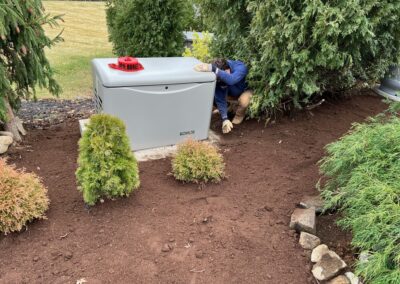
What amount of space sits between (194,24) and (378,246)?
24.7ft

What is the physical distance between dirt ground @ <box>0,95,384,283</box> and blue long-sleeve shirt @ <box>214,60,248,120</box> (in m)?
0.95

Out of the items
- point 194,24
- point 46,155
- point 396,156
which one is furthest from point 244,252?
point 194,24

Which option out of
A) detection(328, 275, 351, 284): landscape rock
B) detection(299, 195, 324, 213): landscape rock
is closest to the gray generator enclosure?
detection(299, 195, 324, 213): landscape rock

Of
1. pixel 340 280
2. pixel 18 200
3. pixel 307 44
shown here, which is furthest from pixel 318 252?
pixel 307 44

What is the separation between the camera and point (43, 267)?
2.66m

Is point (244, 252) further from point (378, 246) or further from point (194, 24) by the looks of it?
point (194, 24)

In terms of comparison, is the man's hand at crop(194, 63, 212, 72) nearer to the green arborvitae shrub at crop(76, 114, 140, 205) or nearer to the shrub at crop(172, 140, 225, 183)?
the shrub at crop(172, 140, 225, 183)

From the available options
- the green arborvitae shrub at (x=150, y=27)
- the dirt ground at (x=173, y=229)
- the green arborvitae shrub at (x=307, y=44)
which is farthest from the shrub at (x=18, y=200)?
the green arborvitae shrub at (x=150, y=27)

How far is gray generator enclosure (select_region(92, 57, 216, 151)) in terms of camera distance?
392cm

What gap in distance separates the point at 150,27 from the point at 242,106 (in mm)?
2592

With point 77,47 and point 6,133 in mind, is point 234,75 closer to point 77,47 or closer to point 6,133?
point 6,133

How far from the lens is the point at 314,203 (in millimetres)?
3264

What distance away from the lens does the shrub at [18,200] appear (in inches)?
110

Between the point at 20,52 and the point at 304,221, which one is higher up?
the point at 20,52
